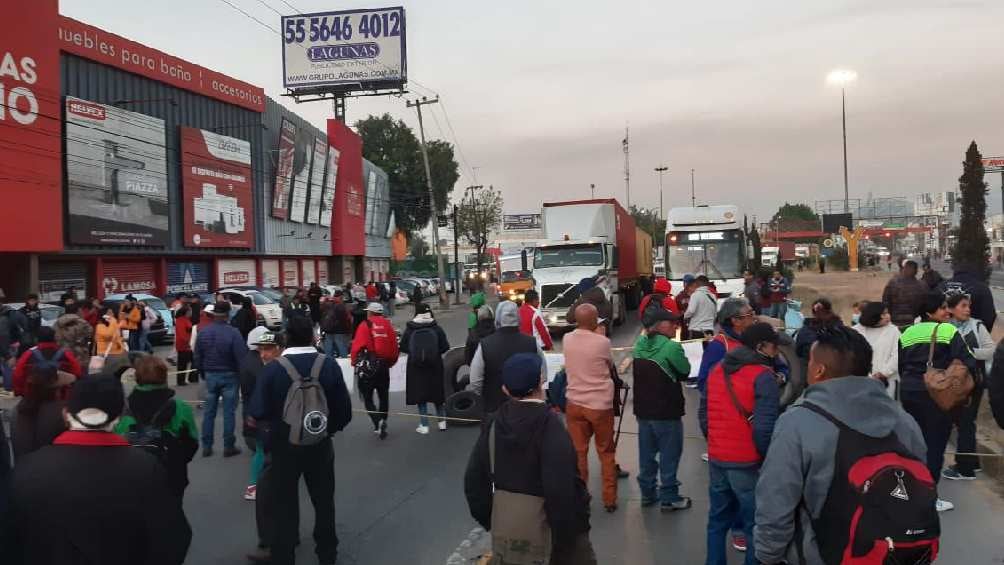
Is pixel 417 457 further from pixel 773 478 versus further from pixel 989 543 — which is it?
pixel 773 478

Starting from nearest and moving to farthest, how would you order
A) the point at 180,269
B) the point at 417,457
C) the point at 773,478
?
the point at 773,478 → the point at 417,457 → the point at 180,269

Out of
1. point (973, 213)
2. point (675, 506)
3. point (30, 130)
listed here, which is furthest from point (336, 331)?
point (973, 213)

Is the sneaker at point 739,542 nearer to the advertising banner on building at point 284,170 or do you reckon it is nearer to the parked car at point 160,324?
the parked car at point 160,324

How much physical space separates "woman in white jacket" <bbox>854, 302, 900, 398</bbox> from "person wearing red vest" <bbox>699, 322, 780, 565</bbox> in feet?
8.39

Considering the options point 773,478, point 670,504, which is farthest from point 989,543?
point 773,478

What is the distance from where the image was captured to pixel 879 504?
2902 millimetres

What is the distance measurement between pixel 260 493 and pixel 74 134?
2430 centimetres

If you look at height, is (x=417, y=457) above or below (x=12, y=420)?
below

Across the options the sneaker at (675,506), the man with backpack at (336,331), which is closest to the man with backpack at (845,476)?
the sneaker at (675,506)

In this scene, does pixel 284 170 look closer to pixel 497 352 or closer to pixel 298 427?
pixel 497 352

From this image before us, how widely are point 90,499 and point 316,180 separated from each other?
142 ft

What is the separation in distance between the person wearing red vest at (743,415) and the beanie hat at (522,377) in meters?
1.64

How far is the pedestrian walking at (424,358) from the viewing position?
9672 millimetres

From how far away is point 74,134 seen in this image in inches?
1014
